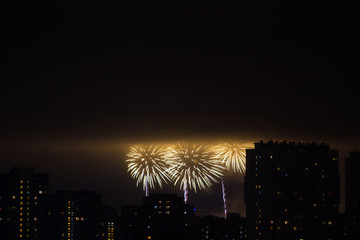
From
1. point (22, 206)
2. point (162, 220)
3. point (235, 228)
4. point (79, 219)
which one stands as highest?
point (22, 206)

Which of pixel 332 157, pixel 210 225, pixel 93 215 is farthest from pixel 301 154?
pixel 93 215

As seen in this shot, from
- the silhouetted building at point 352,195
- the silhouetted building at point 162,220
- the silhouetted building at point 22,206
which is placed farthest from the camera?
the silhouetted building at point 22,206

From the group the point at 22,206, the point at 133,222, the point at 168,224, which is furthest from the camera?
the point at 22,206

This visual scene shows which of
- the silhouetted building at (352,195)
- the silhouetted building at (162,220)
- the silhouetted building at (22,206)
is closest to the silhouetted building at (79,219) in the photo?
the silhouetted building at (22,206)

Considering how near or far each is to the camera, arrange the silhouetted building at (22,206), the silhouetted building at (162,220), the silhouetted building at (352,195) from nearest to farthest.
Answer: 1. the silhouetted building at (352,195)
2. the silhouetted building at (162,220)
3. the silhouetted building at (22,206)

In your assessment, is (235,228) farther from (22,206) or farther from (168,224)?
(22,206)

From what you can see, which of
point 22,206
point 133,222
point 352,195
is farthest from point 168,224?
point 352,195

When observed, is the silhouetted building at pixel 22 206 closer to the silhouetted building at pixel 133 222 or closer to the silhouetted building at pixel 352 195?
the silhouetted building at pixel 133 222
